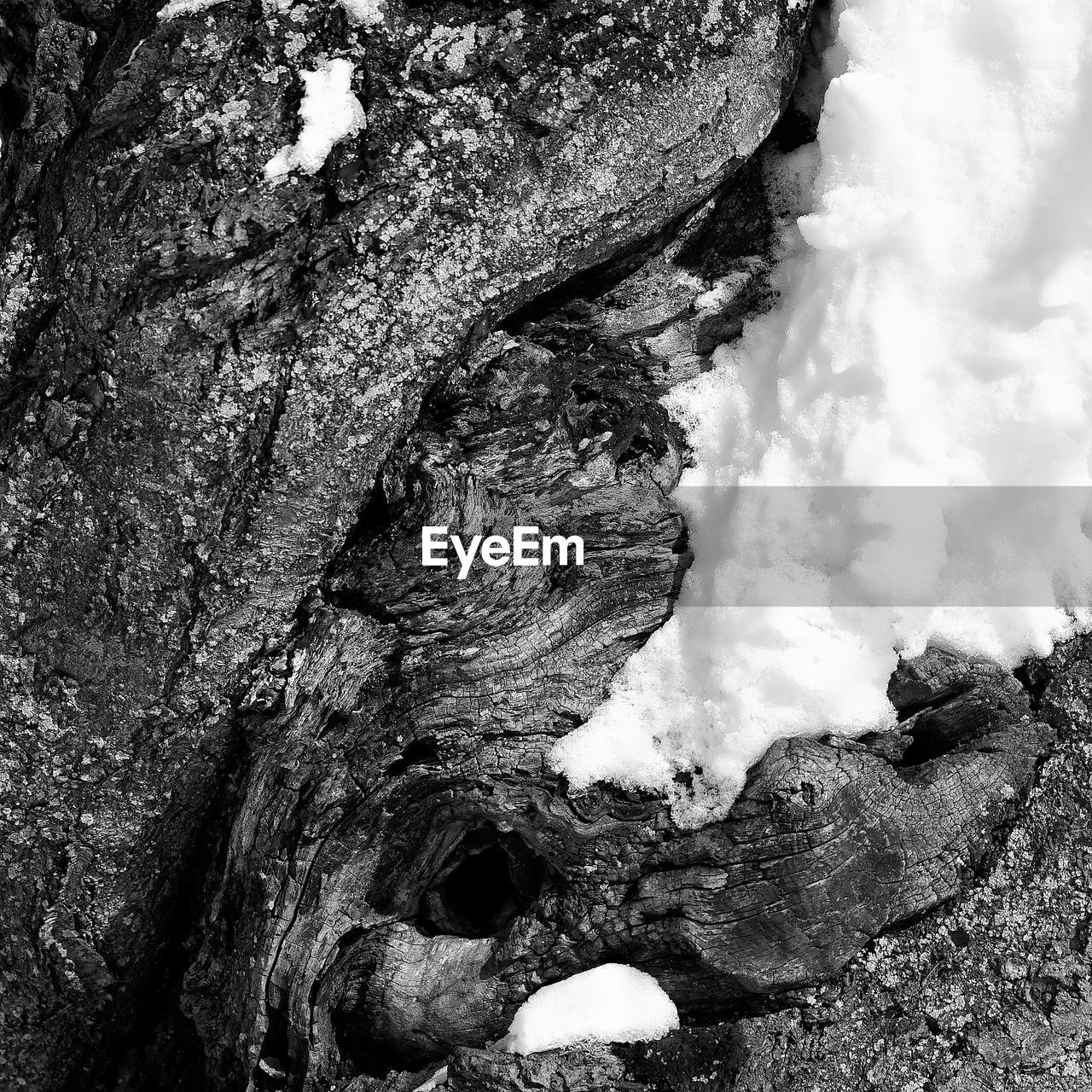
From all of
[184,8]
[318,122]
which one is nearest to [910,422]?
[318,122]

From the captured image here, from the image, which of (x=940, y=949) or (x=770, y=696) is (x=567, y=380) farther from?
(x=940, y=949)

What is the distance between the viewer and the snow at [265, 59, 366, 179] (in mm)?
2027

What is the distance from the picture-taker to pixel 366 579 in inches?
86.7

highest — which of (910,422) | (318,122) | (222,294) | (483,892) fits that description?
(318,122)

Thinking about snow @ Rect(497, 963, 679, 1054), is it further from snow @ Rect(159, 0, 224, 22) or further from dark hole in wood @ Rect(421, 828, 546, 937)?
snow @ Rect(159, 0, 224, 22)

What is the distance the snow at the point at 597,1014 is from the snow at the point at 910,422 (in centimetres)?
42

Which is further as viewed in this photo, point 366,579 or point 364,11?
point 366,579

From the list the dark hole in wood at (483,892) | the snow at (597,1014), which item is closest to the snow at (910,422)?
the dark hole in wood at (483,892)

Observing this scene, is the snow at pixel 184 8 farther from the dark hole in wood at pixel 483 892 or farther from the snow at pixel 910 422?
the dark hole in wood at pixel 483 892

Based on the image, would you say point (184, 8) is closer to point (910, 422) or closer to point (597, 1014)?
point (910, 422)
